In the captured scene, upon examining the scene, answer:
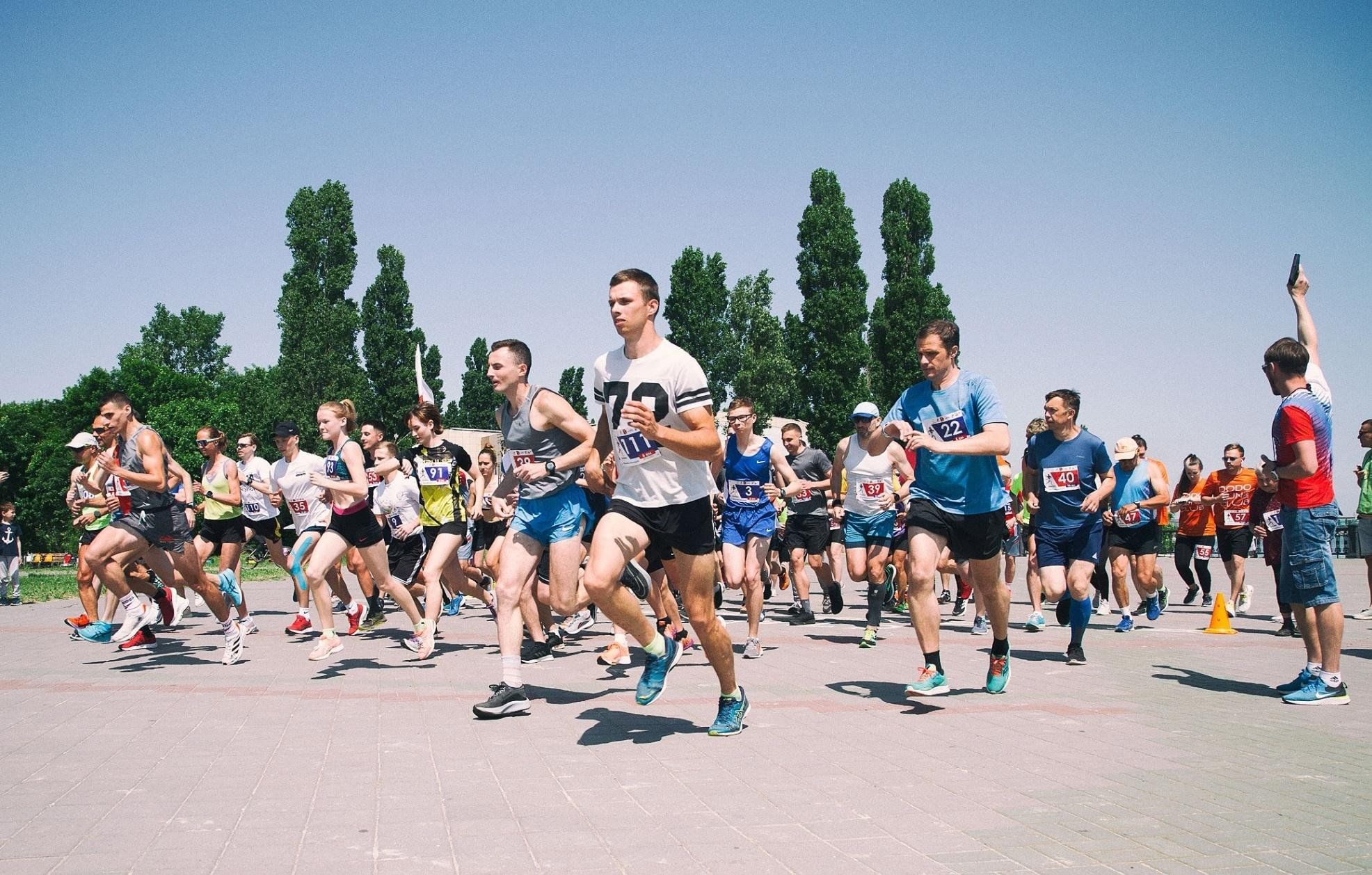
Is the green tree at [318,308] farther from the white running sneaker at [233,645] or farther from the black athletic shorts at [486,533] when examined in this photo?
the white running sneaker at [233,645]

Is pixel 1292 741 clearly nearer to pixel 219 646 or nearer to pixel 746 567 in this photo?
pixel 746 567

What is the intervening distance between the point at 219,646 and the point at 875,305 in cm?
4509

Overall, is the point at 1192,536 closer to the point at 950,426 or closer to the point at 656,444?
the point at 950,426

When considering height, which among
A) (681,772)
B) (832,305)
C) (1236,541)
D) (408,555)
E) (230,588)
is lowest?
(681,772)

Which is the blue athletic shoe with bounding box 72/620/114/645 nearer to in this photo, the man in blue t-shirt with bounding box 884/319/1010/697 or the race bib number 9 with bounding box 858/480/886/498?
the race bib number 9 with bounding box 858/480/886/498

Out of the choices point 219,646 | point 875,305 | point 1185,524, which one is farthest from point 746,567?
point 875,305

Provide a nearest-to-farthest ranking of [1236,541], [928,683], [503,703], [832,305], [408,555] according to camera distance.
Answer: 1. [503,703]
2. [928,683]
3. [408,555]
4. [1236,541]
5. [832,305]

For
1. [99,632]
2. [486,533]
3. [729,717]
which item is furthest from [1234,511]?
[99,632]

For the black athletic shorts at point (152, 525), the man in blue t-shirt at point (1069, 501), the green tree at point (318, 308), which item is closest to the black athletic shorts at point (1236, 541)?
the man in blue t-shirt at point (1069, 501)

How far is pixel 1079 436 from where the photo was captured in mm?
9289

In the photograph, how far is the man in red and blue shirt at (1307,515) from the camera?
6.95 metres

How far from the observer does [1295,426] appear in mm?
6973

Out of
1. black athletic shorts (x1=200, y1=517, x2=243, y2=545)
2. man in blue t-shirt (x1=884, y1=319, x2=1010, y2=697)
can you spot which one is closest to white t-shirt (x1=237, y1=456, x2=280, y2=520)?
black athletic shorts (x1=200, y1=517, x2=243, y2=545)

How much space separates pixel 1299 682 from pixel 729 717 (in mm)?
4160
